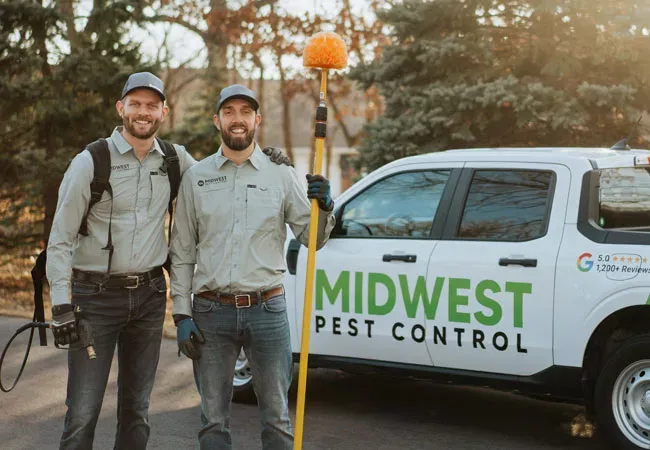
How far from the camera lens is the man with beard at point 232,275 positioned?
4496 millimetres

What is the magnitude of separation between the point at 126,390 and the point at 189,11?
16.8 metres

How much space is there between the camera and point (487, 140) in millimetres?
12391

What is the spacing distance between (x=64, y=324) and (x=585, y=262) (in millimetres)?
3099

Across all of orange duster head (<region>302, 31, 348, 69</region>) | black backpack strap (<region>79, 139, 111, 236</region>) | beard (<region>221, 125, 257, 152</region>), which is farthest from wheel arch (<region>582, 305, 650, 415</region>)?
black backpack strap (<region>79, 139, 111, 236</region>)

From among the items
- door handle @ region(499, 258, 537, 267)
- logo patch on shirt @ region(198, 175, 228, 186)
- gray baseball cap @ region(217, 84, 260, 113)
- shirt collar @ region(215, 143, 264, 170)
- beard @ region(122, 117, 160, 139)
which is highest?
gray baseball cap @ region(217, 84, 260, 113)

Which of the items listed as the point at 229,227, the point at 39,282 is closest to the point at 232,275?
the point at 229,227

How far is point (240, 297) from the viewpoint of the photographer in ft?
14.7

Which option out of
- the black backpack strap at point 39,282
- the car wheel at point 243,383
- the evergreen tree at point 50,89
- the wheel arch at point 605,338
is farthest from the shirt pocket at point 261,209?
the evergreen tree at point 50,89

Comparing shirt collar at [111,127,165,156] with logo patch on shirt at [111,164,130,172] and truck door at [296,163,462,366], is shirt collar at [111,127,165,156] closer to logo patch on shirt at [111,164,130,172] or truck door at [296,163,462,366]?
logo patch on shirt at [111,164,130,172]

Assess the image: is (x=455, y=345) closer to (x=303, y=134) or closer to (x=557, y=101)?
(x=557, y=101)

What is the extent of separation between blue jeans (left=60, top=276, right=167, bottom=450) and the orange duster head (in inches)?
50.4

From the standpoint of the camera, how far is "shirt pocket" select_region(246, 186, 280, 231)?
4.54m

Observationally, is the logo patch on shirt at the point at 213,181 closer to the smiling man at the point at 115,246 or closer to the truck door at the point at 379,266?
the smiling man at the point at 115,246

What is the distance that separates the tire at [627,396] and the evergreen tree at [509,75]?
5.87 meters
